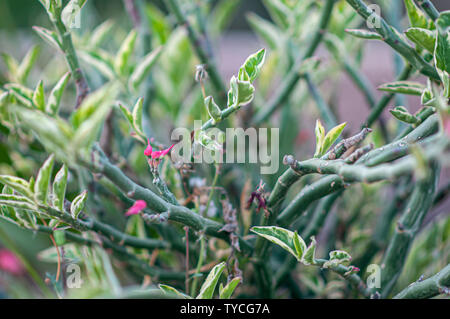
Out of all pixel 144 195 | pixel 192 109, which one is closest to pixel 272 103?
pixel 192 109

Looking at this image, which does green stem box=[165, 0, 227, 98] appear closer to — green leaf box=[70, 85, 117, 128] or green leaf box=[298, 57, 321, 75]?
green leaf box=[298, 57, 321, 75]

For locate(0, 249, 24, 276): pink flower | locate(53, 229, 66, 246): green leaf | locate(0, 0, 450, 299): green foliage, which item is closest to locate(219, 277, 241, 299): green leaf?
locate(0, 0, 450, 299): green foliage

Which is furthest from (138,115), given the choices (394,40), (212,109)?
(394,40)

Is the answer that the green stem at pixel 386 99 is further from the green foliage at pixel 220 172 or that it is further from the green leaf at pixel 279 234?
the green leaf at pixel 279 234

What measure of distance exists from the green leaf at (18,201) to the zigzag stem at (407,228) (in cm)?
22

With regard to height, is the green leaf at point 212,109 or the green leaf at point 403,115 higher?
the green leaf at point 212,109

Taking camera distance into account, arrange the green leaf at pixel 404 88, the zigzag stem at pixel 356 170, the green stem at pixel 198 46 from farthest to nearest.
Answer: the green stem at pixel 198 46, the green leaf at pixel 404 88, the zigzag stem at pixel 356 170

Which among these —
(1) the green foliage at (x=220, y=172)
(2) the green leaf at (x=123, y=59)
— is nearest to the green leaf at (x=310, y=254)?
(1) the green foliage at (x=220, y=172)

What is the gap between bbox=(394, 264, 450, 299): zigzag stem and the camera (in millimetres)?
205

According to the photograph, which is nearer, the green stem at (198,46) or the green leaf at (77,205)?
the green leaf at (77,205)

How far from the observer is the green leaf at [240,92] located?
185 mm

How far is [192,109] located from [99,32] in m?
0.12

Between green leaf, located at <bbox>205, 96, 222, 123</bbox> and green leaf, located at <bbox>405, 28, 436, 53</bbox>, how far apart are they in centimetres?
11
